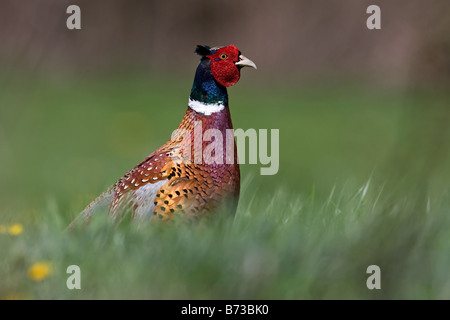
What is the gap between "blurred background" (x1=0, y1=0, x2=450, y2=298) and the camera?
1.90 m

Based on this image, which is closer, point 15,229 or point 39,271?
point 39,271

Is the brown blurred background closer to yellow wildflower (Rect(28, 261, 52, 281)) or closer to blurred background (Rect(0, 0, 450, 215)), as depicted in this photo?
blurred background (Rect(0, 0, 450, 215))

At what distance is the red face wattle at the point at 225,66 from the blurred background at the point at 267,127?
623 mm

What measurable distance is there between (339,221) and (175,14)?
23.5ft

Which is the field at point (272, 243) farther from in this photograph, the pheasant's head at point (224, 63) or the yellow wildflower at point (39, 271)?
the pheasant's head at point (224, 63)

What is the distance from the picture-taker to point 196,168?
111 inches

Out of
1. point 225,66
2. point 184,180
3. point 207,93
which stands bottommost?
point 184,180

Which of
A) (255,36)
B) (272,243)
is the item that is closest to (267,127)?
(255,36)

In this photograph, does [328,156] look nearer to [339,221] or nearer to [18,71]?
[339,221]

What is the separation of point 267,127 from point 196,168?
4600mm

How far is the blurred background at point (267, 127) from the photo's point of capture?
1.90 meters

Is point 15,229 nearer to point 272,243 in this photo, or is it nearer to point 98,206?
point 98,206

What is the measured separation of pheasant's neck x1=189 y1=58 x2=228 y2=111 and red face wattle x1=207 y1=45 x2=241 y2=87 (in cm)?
3

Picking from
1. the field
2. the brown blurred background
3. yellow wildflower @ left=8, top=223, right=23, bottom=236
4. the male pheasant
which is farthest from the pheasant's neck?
the brown blurred background
